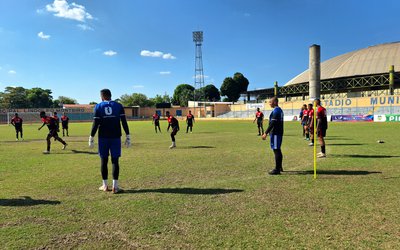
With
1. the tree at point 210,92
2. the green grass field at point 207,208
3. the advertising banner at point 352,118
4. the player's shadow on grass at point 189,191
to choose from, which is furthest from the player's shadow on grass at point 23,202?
the tree at point 210,92

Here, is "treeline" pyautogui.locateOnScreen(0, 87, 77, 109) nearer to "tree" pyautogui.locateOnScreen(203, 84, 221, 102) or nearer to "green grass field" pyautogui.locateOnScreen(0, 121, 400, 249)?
"tree" pyautogui.locateOnScreen(203, 84, 221, 102)

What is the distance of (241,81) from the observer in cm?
10062

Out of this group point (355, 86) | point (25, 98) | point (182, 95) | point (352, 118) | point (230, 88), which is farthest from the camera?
point (182, 95)

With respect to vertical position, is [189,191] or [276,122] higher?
[276,122]

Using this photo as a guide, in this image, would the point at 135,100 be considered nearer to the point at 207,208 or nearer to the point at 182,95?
the point at 182,95

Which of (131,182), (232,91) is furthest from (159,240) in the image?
(232,91)

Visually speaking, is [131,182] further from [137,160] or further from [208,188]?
[137,160]

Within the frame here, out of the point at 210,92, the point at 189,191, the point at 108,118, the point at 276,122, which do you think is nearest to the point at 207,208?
the point at 189,191

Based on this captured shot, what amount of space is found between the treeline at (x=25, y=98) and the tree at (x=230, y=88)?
69.4 meters

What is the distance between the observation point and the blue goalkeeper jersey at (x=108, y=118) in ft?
21.3

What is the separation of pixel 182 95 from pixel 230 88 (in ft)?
102

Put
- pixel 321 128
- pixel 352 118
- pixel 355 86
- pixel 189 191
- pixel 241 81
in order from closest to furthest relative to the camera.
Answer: pixel 189 191
pixel 321 128
pixel 352 118
pixel 355 86
pixel 241 81

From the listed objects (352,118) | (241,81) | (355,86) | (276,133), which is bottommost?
(352,118)

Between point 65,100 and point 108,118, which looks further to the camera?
point 65,100
